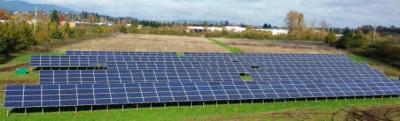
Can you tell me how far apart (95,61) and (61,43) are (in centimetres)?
2961

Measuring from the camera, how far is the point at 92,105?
31703mm

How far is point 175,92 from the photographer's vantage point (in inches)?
1375

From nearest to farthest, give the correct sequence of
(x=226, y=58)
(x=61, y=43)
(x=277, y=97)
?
(x=277, y=97)
(x=226, y=58)
(x=61, y=43)

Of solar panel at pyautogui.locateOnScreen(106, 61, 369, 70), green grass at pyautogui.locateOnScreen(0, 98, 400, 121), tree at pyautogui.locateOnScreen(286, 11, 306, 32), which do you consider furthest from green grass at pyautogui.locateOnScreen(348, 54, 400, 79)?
tree at pyautogui.locateOnScreen(286, 11, 306, 32)

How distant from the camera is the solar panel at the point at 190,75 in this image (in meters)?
38.7

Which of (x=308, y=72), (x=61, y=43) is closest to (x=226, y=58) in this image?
(x=308, y=72)

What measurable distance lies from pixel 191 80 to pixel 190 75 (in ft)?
4.47

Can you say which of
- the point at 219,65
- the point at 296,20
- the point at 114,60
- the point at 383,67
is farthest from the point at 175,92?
the point at 296,20

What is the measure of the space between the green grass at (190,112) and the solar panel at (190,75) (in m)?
7.05

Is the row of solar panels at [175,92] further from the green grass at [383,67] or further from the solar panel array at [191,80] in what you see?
the green grass at [383,67]

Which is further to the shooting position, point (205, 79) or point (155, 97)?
point (205, 79)

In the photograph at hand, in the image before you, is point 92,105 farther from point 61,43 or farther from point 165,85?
point 61,43

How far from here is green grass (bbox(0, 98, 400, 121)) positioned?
29922 mm

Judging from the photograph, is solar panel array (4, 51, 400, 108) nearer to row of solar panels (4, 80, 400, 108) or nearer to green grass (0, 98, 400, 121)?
row of solar panels (4, 80, 400, 108)
